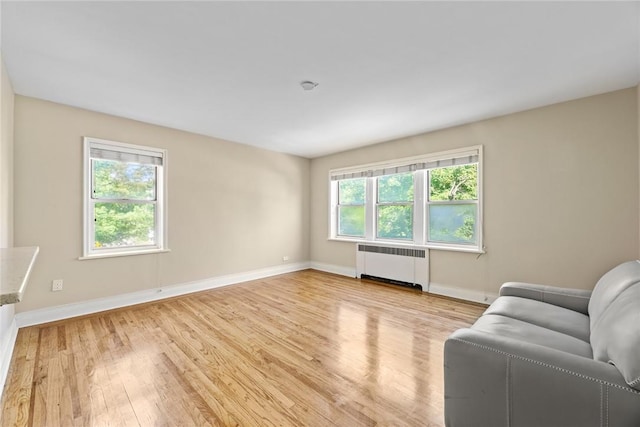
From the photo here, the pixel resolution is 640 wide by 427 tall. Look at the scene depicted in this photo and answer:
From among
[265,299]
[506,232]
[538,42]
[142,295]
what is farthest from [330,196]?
[538,42]

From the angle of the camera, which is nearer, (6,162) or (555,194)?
(6,162)

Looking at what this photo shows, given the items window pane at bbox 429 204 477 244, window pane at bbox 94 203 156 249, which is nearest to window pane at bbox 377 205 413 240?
window pane at bbox 429 204 477 244

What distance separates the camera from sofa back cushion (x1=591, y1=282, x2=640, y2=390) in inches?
40.6

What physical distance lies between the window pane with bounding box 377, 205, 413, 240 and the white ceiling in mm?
1676

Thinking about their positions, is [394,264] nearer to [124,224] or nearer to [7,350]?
[124,224]

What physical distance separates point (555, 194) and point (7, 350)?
5.55 metres

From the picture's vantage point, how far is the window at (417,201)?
12.8ft

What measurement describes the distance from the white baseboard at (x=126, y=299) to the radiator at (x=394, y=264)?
1.77 meters

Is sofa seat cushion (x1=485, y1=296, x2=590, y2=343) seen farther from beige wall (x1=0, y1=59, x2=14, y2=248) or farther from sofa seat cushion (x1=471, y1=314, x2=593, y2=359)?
beige wall (x1=0, y1=59, x2=14, y2=248)

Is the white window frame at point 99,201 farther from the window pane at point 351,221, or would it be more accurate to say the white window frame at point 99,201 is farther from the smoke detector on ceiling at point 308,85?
the window pane at point 351,221

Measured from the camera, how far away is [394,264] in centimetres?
457

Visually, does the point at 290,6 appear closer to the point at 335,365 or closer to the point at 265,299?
the point at 335,365

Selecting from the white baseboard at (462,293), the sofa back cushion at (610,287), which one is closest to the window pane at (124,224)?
the white baseboard at (462,293)

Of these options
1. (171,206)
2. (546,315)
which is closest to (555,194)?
(546,315)
